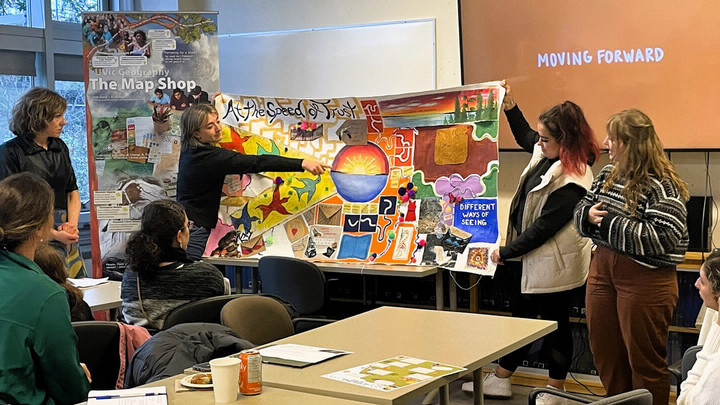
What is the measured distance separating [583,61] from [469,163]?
925mm

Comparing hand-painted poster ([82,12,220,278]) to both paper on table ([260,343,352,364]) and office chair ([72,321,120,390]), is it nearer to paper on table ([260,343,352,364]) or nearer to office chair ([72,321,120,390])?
office chair ([72,321,120,390])

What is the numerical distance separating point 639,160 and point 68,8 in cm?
464

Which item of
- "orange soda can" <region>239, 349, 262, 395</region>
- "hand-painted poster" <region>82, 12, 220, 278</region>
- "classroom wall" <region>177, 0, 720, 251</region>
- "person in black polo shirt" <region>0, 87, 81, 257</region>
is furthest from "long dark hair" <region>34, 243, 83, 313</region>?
"classroom wall" <region>177, 0, 720, 251</region>

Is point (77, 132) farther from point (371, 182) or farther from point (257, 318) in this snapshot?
point (257, 318)

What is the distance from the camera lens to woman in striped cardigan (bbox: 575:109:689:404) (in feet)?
10.8

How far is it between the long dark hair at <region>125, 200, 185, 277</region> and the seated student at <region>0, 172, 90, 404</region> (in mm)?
876

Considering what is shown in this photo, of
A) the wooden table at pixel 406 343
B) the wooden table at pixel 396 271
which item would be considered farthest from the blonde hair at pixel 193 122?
the wooden table at pixel 406 343

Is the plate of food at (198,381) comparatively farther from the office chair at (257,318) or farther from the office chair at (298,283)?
the office chair at (298,283)

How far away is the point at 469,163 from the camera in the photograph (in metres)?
4.55

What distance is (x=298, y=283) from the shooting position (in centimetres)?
438

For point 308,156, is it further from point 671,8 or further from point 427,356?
point 427,356

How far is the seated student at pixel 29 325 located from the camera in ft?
6.79

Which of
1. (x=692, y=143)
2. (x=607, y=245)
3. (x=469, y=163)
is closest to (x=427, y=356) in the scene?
(x=607, y=245)

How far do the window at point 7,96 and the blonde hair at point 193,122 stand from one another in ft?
6.16
